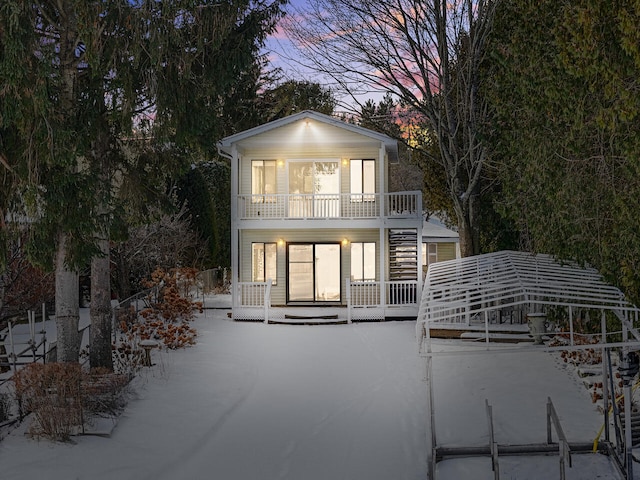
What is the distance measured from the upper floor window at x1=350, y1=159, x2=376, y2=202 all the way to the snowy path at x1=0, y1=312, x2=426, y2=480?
8053 millimetres

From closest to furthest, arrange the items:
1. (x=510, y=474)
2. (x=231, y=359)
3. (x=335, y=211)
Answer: (x=510, y=474) < (x=231, y=359) < (x=335, y=211)

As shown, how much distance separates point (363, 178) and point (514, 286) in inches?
568

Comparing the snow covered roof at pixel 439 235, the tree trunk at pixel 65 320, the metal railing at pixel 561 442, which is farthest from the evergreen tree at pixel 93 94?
the snow covered roof at pixel 439 235

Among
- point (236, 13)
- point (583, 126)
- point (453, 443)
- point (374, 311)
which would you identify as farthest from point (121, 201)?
point (374, 311)

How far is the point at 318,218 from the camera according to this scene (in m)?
23.2

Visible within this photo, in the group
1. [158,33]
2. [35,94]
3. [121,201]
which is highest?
[158,33]

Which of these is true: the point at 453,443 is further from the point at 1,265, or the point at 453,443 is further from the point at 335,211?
the point at 335,211

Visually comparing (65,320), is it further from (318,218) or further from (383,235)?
(383,235)

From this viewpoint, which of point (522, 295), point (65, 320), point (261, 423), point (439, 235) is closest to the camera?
point (261, 423)

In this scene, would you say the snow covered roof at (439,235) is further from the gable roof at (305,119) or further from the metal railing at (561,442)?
the metal railing at (561,442)

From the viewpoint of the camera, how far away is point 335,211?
24.1m

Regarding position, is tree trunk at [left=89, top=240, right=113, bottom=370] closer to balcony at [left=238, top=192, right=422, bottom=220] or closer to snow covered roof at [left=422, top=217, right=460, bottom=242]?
balcony at [left=238, top=192, right=422, bottom=220]

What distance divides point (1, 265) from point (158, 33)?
4.93 m

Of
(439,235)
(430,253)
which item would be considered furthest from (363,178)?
(430,253)
